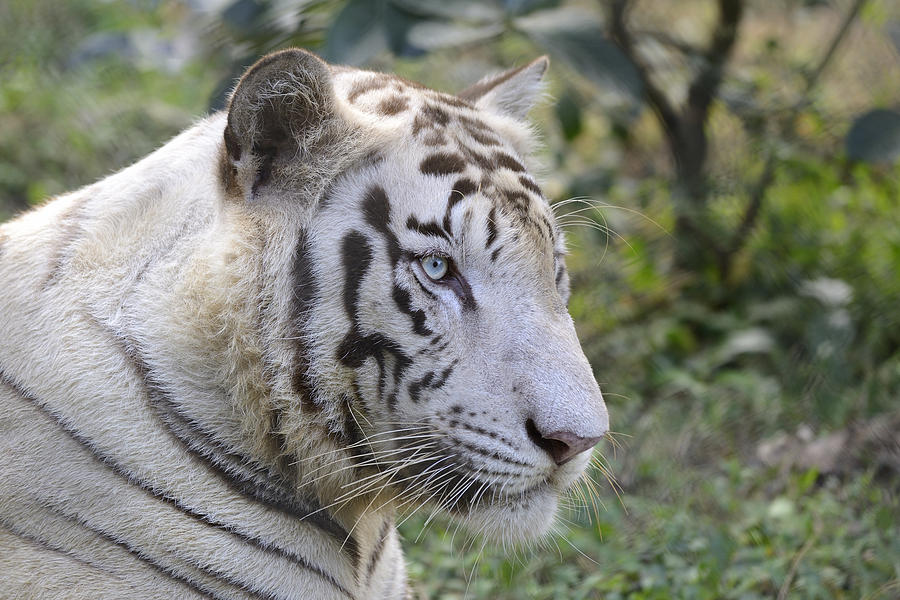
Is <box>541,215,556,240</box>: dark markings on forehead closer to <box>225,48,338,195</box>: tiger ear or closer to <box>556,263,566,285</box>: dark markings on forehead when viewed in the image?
<box>556,263,566,285</box>: dark markings on forehead

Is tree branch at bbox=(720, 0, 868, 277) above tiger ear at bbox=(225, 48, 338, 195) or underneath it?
underneath

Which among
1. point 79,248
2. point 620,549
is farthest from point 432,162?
point 620,549

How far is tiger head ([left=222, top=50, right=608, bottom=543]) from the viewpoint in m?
1.83

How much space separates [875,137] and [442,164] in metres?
2.46

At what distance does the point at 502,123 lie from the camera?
2.30m

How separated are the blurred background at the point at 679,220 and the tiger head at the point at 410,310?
0.40m

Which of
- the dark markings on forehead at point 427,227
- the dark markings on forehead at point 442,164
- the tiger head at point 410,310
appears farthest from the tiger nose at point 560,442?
the dark markings on forehead at point 442,164

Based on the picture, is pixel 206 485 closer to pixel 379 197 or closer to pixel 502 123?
pixel 379 197

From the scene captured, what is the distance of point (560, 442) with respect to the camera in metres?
1.81

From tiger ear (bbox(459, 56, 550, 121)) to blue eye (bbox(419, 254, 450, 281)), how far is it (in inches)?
27.6

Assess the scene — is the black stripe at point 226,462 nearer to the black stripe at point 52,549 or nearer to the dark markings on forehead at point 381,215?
the black stripe at point 52,549

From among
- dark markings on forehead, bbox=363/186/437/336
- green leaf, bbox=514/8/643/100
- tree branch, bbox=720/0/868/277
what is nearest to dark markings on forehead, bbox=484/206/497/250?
dark markings on forehead, bbox=363/186/437/336

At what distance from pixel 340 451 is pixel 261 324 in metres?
0.31

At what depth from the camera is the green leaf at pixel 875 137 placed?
3.64 m
